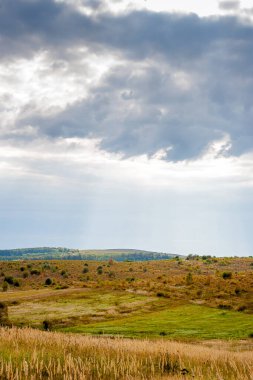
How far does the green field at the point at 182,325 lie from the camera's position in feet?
120

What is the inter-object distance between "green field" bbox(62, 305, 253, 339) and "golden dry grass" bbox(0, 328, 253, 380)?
1957 cm

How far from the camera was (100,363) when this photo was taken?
13727mm

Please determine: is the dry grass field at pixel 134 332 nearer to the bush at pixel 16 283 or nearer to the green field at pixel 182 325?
the green field at pixel 182 325

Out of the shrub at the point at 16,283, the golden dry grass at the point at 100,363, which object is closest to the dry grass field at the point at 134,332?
the golden dry grass at the point at 100,363

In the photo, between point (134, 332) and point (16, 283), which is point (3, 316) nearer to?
point (134, 332)

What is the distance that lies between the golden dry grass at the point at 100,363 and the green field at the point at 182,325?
1957cm

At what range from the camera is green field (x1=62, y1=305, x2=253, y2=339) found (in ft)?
120

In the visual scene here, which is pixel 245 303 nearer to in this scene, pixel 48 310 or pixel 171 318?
pixel 171 318

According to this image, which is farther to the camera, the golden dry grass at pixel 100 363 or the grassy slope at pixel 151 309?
the grassy slope at pixel 151 309

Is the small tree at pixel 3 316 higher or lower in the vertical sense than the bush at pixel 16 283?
higher

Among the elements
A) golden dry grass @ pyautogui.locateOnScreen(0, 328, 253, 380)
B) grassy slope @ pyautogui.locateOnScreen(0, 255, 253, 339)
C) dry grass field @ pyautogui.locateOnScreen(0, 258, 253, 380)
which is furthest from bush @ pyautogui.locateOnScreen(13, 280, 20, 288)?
golden dry grass @ pyautogui.locateOnScreen(0, 328, 253, 380)

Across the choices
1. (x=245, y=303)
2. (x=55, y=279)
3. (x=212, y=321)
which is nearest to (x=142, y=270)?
(x=55, y=279)

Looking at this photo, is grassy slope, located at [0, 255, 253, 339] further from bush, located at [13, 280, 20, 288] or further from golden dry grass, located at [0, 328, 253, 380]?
bush, located at [13, 280, 20, 288]

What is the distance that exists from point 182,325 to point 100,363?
29.0 metres
